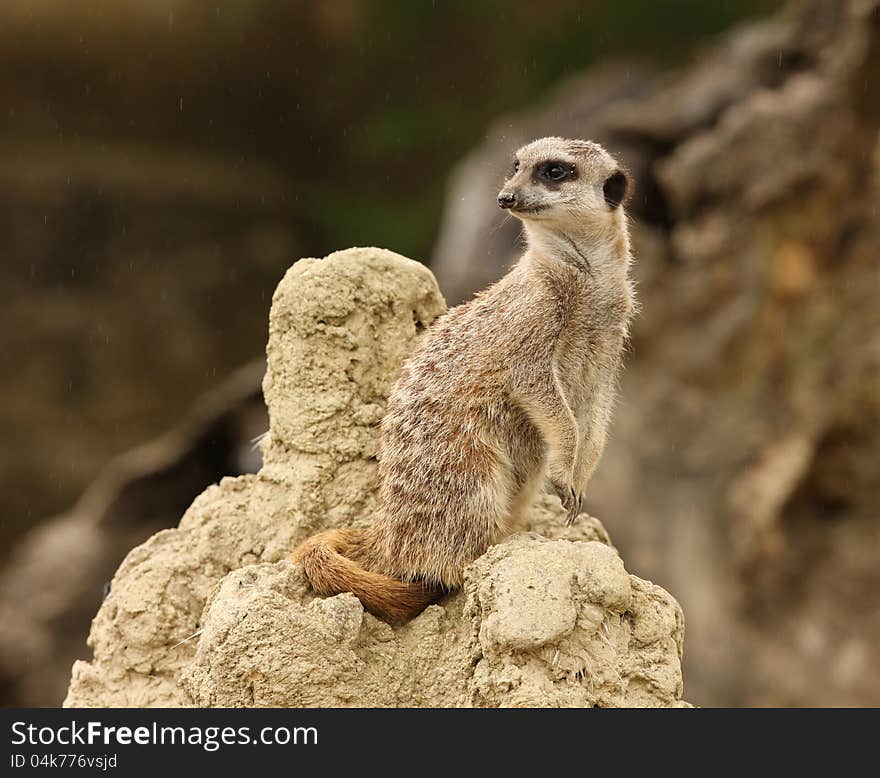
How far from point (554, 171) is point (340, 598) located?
3.50 ft

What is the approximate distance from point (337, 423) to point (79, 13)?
Result: 9295 mm

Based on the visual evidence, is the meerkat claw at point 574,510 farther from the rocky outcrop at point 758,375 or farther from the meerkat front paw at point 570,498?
the rocky outcrop at point 758,375

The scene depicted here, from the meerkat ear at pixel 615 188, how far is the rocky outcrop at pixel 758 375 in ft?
12.7

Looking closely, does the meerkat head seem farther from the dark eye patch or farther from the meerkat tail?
the meerkat tail

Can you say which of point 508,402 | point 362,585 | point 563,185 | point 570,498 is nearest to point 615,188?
point 563,185

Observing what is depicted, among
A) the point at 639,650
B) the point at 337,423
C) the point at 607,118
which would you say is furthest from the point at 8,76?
the point at 639,650

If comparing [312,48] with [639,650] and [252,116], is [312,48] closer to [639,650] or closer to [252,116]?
[252,116]

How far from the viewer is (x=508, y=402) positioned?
3.00m

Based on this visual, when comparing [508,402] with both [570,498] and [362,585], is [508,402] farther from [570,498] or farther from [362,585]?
[362,585]

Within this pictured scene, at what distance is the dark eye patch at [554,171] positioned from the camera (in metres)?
2.99

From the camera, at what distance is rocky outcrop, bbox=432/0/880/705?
22.9 ft

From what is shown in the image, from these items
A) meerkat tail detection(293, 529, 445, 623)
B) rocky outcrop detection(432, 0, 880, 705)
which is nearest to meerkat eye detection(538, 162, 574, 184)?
meerkat tail detection(293, 529, 445, 623)

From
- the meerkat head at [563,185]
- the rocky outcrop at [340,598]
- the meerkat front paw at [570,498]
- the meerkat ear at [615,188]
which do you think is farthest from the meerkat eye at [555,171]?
the meerkat front paw at [570,498]

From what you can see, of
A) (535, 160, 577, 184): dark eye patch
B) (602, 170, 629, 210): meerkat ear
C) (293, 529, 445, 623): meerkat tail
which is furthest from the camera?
(602, 170, 629, 210): meerkat ear
